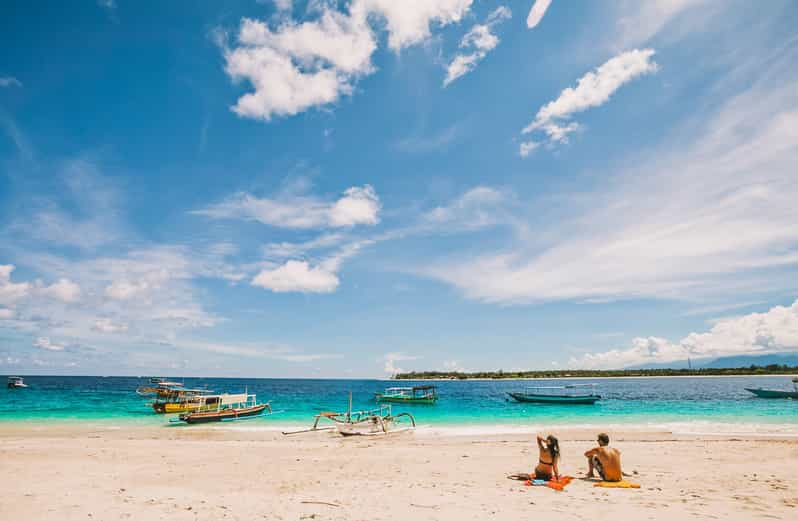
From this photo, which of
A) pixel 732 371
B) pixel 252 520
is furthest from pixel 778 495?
pixel 732 371

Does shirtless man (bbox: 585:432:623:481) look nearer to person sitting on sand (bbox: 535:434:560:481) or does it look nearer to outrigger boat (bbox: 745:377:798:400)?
person sitting on sand (bbox: 535:434:560:481)

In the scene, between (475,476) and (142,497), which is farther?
(475,476)

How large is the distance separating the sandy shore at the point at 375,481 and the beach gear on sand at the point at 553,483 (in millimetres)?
283

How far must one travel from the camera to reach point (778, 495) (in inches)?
387

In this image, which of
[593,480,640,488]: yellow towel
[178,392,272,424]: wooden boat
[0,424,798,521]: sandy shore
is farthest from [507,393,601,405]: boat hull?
[593,480,640,488]: yellow towel

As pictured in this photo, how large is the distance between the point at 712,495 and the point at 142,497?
14.2 m

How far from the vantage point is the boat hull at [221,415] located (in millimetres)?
35031

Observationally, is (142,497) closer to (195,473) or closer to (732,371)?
(195,473)

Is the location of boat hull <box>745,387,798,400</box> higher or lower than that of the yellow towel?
lower

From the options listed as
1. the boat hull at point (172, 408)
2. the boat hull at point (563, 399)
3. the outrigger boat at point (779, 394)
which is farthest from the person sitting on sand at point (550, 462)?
the outrigger boat at point (779, 394)

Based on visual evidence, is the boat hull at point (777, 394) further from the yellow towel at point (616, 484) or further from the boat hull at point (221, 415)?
the boat hull at point (221, 415)

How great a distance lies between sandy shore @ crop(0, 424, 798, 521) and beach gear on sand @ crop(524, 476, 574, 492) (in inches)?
11.1

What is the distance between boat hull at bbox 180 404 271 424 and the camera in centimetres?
3503

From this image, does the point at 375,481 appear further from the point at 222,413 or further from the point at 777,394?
the point at 777,394
